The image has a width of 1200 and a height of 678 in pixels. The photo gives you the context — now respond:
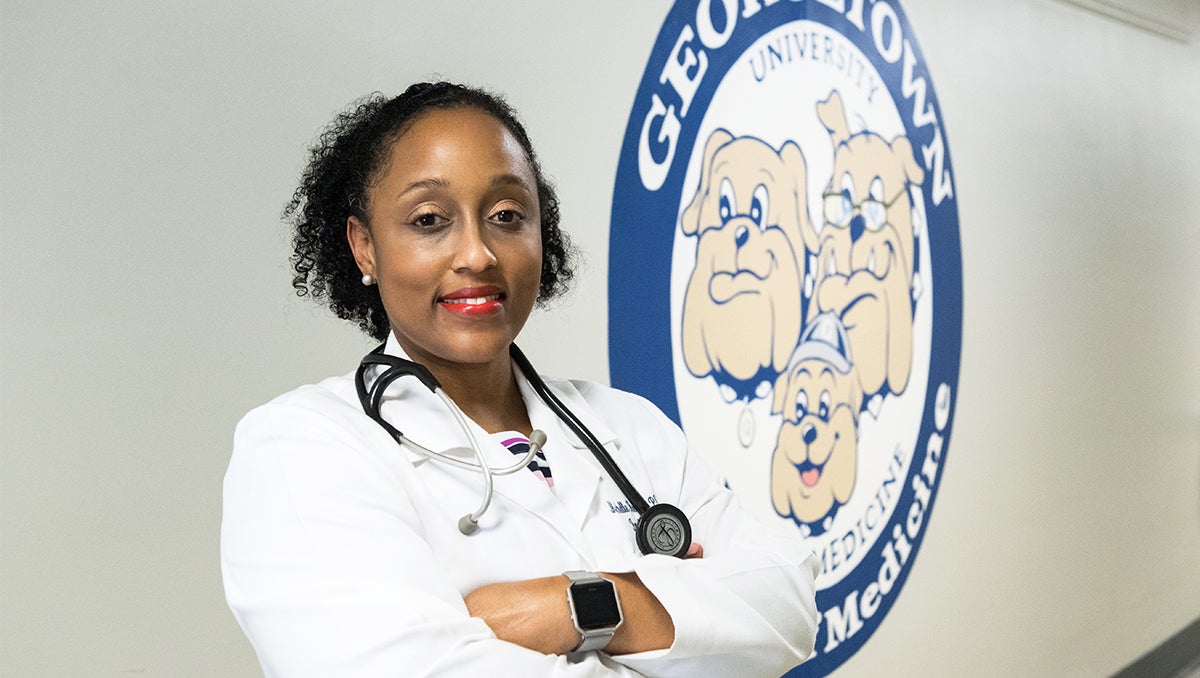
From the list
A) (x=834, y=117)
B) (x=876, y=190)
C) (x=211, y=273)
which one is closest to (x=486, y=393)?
(x=211, y=273)

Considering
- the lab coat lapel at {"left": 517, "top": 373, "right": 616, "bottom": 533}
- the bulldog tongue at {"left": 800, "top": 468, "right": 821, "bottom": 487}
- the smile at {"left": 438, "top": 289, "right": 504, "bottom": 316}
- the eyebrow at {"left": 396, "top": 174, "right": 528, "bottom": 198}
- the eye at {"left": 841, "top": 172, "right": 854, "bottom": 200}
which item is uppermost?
the eye at {"left": 841, "top": 172, "right": 854, "bottom": 200}

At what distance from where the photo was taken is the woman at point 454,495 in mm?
1041

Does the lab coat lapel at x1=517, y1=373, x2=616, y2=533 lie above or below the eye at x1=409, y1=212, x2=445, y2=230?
below

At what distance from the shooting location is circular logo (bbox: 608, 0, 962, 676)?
7.79 feet

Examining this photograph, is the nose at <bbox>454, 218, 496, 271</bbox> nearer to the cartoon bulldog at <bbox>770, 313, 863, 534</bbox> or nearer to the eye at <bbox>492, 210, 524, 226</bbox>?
the eye at <bbox>492, 210, 524, 226</bbox>

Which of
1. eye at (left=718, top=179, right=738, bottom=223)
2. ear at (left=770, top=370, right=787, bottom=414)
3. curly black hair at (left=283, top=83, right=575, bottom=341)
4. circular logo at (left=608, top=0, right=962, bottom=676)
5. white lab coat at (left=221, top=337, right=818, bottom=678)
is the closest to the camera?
white lab coat at (left=221, top=337, right=818, bottom=678)

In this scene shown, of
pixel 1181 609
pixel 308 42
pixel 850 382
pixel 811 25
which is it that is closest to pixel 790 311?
pixel 850 382

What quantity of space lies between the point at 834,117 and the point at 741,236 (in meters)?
0.52

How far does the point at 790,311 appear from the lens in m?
2.71

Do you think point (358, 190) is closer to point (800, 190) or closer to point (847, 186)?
point (800, 190)

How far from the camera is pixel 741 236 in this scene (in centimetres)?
257

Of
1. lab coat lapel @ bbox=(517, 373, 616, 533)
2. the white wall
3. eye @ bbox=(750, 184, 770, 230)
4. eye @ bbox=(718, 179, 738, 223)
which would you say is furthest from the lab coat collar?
eye @ bbox=(750, 184, 770, 230)

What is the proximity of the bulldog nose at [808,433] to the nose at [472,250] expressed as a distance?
5.56 feet

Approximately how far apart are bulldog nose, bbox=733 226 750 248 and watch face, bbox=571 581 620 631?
60.0 inches
